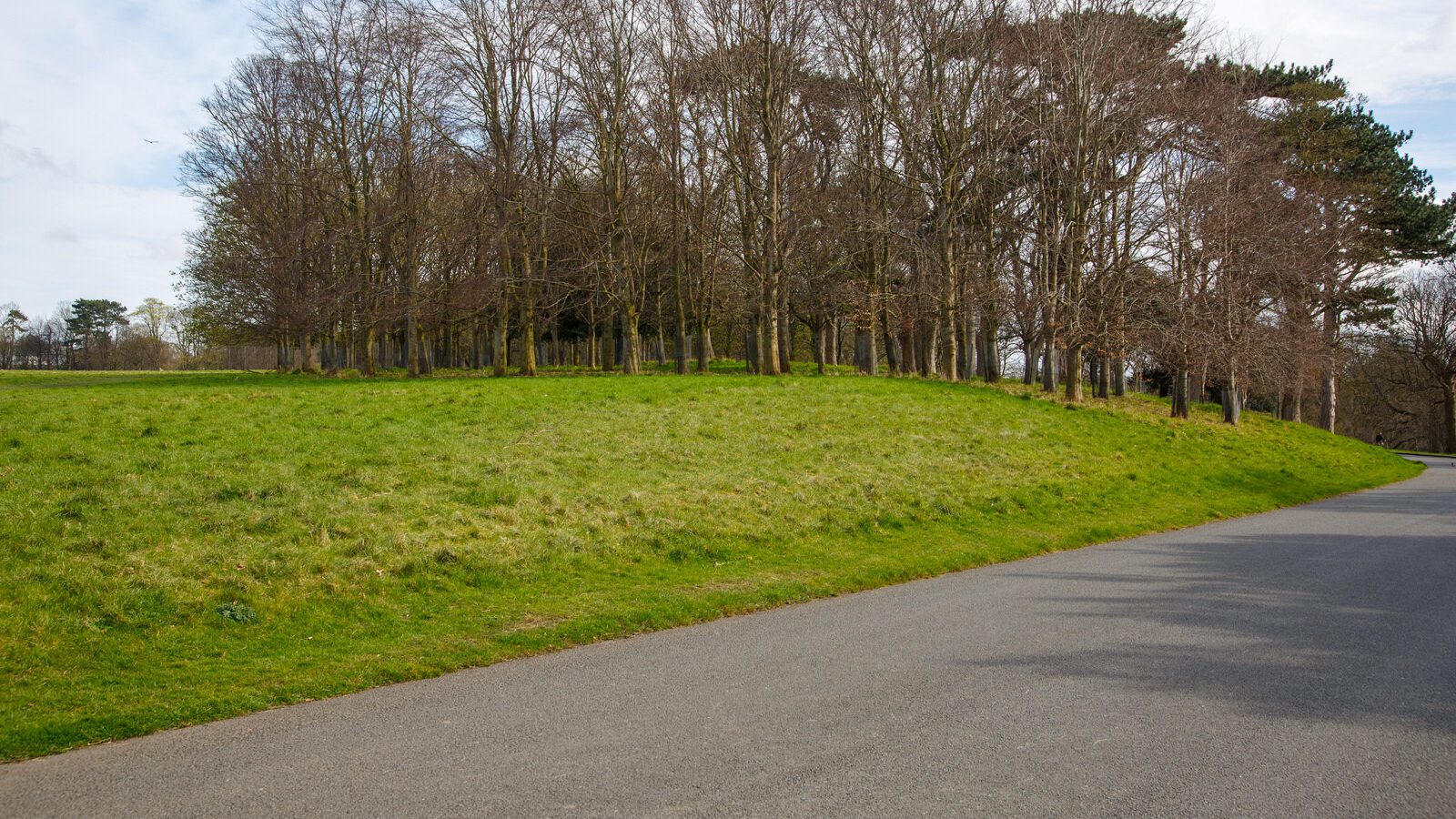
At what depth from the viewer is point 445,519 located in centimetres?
1202

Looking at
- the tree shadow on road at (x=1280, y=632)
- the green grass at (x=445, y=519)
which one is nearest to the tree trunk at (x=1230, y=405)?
the green grass at (x=445, y=519)

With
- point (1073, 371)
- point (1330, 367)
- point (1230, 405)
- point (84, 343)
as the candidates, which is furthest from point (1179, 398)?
point (84, 343)

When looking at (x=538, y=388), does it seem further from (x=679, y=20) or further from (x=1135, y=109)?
(x=1135, y=109)

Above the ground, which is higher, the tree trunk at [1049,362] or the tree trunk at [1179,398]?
the tree trunk at [1049,362]

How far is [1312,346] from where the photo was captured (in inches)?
1457

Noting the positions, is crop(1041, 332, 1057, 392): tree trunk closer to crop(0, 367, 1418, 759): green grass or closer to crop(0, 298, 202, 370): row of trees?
crop(0, 367, 1418, 759): green grass

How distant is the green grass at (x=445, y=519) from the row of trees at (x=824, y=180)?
33.9 ft

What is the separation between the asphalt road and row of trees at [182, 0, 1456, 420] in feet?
79.9

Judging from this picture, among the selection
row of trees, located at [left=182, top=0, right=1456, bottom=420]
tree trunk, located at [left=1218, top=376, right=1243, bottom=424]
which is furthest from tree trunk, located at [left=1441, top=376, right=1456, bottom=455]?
tree trunk, located at [left=1218, top=376, right=1243, bottom=424]

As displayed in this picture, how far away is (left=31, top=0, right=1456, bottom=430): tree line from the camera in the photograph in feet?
107

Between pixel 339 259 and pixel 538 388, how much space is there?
61.8 ft

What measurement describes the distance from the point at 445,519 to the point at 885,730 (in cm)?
788

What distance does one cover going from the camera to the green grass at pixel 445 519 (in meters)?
7.79

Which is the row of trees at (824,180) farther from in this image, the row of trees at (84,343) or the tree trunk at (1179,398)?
the row of trees at (84,343)
